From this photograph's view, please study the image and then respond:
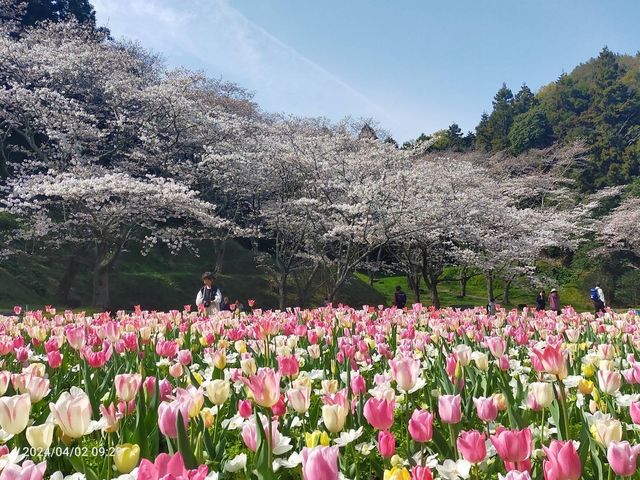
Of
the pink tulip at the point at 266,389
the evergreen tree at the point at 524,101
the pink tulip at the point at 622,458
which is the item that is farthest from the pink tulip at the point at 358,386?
the evergreen tree at the point at 524,101

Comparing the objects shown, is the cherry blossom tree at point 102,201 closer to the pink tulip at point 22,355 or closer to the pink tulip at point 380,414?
the pink tulip at point 22,355

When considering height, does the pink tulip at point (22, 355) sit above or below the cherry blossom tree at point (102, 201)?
below

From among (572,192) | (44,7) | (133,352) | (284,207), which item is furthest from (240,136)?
(572,192)

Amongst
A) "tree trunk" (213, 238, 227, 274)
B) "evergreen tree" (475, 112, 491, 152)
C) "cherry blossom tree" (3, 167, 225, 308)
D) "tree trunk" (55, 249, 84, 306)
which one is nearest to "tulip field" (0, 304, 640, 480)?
"cherry blossom tree" (3, 167, 225, 308)

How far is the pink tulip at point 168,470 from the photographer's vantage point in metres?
1.04

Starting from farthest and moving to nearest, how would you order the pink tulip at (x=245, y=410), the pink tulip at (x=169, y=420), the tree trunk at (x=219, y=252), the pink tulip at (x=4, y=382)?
the tree trunk at (x=219, y=252)
the pink tulip at (x=4, y=382)
the pink tulip at (x=245, y=410)
the pink tulip at (x=169, y=420)

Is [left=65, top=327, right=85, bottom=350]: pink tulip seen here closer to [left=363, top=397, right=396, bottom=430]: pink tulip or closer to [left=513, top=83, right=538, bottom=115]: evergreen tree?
[left=363, top=397, right=396, bottom=430]: pink tulip

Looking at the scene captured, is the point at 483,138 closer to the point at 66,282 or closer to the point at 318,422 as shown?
the point at 66,282

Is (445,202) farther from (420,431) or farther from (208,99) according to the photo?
(208,99)

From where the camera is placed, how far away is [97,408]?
7.30 feet

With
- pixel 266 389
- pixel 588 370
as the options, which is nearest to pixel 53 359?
pixel 266 389

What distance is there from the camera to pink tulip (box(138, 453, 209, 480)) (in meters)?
1.04

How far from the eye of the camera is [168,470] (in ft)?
3.58

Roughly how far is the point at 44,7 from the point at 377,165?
2229cm
